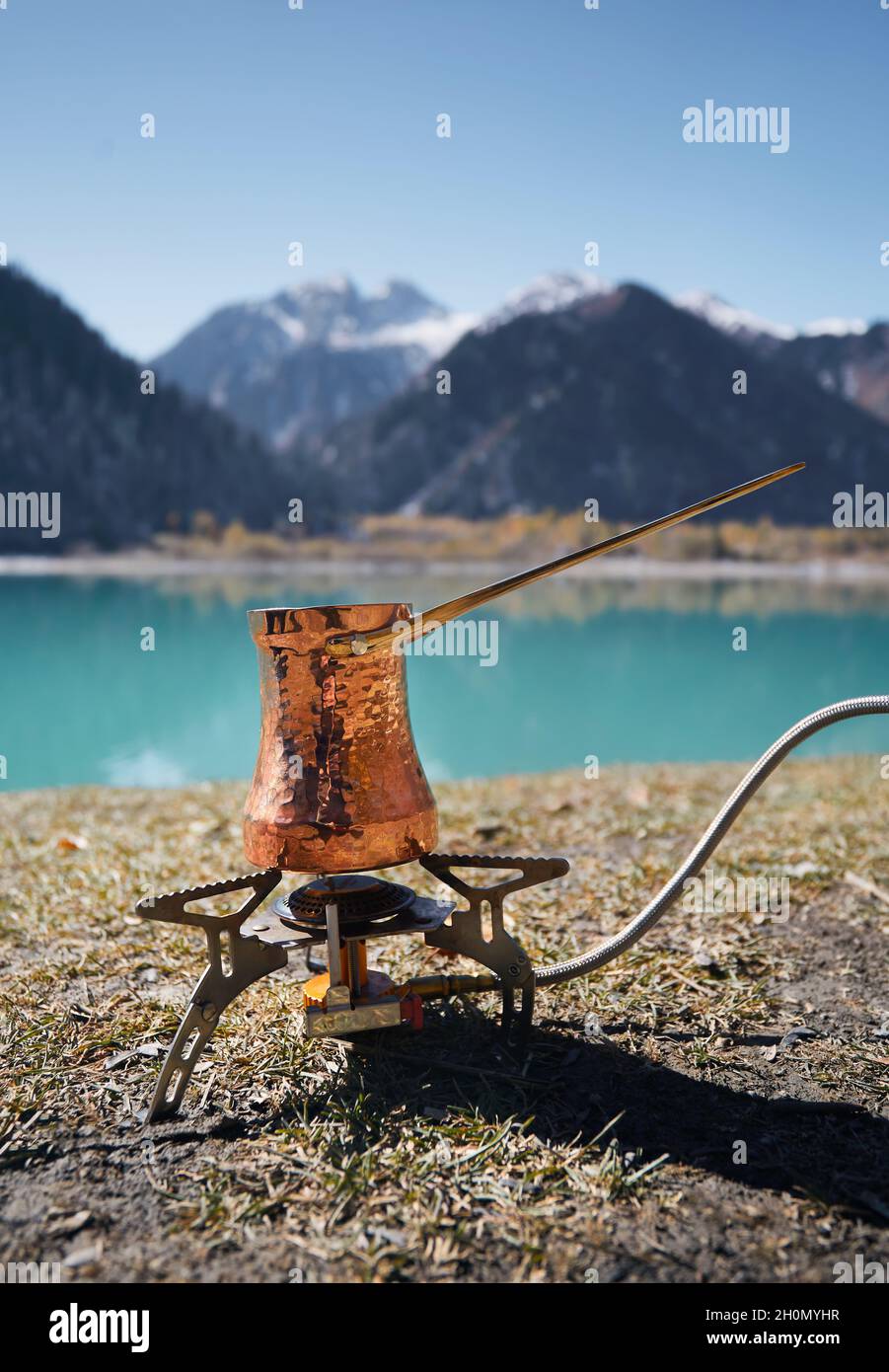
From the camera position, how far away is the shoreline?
69.4 metres

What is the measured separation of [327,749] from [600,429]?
503 ft

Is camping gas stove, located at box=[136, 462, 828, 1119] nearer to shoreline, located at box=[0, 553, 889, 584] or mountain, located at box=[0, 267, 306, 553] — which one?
shoreline, located at box=[0, 553, 889, 584]

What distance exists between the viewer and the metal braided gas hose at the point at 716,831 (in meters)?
2.74

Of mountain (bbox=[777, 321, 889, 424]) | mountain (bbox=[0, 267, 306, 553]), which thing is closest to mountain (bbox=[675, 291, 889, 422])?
mountain (bbox=[777, 321, 889, 424])

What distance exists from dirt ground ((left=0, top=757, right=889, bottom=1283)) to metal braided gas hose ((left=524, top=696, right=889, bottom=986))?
0.18 meters

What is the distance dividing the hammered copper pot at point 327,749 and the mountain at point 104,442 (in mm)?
87543

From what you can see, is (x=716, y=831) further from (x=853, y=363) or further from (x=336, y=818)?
(x=853, y=363)

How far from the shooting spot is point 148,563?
263 ft

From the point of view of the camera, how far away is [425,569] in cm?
7900

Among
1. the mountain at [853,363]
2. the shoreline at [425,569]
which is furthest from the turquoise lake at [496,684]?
the mountain at [853,363]

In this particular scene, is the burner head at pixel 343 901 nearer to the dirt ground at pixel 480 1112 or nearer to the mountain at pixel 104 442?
the dirt ground at pixel 480 1112
